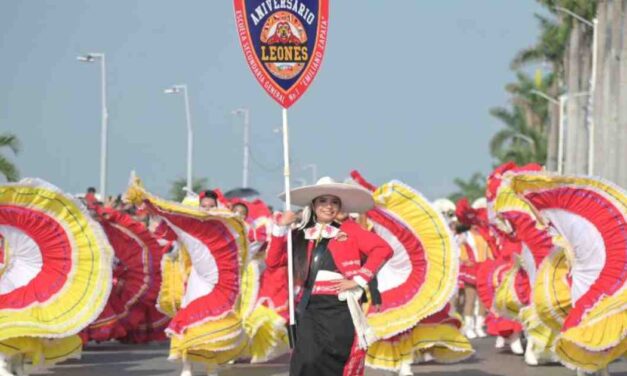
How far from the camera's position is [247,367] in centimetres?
1594

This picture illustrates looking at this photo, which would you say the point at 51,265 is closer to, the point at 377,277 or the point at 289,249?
the point at 377,277

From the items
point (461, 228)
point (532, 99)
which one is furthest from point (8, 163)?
point (532, 99)

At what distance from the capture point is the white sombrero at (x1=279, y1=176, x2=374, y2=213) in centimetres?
948

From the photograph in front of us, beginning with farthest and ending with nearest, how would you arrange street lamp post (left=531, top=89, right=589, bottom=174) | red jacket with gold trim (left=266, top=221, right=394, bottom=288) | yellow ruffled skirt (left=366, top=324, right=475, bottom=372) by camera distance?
1. street lamp post (left=531, top=89, right=589, bottom=174)
2. yellow ruffled skirt (left=366, top=324, right=475, bottom=372)
3. red jacket with gold trim (left=266, top=221, right=394, bottom=288)

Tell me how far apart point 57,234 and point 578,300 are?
475cm

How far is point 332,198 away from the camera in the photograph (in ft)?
31.6

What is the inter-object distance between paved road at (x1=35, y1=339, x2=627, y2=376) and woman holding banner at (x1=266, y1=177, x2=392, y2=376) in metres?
5.66

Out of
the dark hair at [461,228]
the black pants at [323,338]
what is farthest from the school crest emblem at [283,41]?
the dark hair at [461,228]

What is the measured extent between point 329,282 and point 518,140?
7600 cm

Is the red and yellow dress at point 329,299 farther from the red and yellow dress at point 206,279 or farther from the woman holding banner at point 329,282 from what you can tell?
→ the red and yellow dress at point 206,279

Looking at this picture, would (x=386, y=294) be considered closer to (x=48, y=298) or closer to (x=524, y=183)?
(x=524, y=183)

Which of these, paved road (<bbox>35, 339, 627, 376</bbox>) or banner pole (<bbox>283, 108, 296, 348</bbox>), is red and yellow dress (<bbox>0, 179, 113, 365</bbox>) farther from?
Result: banner pole (<bbox>283, 108, 296, 348</bbox>)

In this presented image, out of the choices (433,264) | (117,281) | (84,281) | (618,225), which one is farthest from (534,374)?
(117,281)


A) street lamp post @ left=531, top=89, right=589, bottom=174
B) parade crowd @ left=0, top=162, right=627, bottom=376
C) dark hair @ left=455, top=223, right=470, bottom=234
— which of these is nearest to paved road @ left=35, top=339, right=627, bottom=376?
Result: parade crowd @ left=0, top=162, right=627, bottom=376
